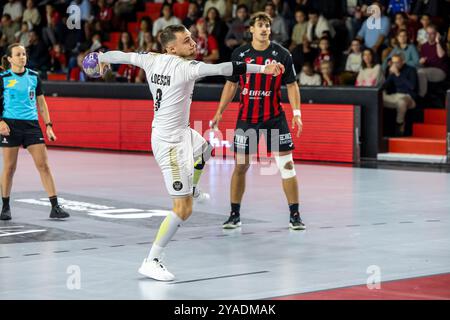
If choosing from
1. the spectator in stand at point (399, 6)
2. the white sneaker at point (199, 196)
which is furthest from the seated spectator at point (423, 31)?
the white sneaker at point (199, 196)

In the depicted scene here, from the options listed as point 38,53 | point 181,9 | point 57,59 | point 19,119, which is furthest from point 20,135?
point 38,53

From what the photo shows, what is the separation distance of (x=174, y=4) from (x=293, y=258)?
17.9 m

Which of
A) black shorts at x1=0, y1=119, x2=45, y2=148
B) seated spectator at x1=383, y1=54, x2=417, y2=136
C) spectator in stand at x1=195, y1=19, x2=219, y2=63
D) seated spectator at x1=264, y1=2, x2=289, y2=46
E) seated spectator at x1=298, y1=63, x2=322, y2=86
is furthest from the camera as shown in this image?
spectator in stand at x1=195, y1=19, x2=219, y2=63

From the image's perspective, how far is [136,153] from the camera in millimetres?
22156

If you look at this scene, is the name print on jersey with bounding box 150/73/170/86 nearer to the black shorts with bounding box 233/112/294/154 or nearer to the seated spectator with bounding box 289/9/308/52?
the black shorts with bounding box 233/112/294/154

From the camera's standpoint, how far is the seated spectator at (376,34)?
73.0ft

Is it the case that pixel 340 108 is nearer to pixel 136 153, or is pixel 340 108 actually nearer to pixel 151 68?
pixel 136 153

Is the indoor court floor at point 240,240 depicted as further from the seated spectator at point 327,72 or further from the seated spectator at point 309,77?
the seated spectator at point 309,77

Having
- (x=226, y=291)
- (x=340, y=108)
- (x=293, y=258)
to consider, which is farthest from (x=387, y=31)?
(x=226, y=291)

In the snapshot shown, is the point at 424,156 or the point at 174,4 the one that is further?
the point at 174,4

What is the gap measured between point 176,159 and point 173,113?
41 centimetres

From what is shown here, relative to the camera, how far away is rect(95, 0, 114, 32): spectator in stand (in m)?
28.3

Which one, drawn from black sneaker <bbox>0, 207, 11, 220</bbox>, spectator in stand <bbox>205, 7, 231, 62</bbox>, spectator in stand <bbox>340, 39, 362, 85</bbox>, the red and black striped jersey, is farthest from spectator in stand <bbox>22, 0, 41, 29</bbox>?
the red and black striped jersey

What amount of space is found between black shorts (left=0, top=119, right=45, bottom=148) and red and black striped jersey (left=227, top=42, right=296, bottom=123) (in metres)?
2.56
